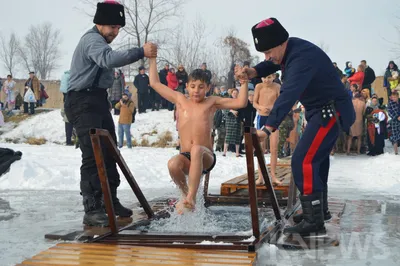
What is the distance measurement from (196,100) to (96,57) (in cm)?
124

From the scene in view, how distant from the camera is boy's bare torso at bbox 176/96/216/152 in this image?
5664mm

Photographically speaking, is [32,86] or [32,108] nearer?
[32,86]

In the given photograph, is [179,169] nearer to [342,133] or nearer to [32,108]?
[342,133]

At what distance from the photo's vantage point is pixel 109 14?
17.4ft

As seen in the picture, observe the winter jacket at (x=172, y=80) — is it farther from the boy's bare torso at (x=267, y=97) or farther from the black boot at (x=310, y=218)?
the black boot at (x=310, y=218)

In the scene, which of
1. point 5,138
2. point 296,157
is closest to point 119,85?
point 5,138

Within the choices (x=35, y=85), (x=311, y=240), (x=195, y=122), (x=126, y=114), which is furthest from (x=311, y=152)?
(x=35, y=85)

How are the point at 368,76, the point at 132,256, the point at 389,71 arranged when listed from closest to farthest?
the point at 132,256 < the point at 368,76 < the point at 389,71

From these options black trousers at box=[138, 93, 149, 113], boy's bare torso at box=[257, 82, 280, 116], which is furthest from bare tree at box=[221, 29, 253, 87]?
boy's bare torso at box=[257, 82, 280, 116]

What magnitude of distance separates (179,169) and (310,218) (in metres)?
1.41

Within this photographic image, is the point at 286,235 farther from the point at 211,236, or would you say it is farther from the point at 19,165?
the point at 19,165

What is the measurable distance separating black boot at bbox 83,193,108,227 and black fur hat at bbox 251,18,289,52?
6.94 ft

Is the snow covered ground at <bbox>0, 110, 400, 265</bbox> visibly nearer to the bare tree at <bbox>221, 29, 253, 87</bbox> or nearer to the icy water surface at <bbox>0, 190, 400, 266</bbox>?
the icy water surface at <bbox>0, 190, 400, 266</bbox>

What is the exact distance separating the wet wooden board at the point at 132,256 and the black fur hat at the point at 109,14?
234 cm
